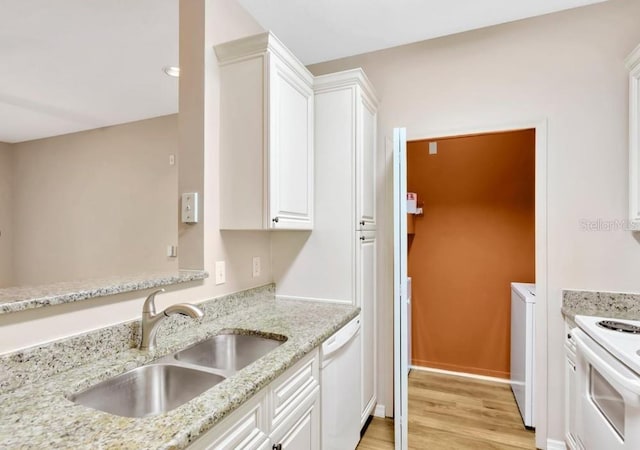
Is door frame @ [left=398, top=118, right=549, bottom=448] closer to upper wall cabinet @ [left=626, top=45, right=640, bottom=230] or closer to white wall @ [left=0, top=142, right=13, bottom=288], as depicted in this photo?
upper wall cabinet @ [left=626, top=45, right=640, bottom=230]

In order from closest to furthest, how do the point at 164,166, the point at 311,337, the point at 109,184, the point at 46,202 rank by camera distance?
1. the point at 311,337
2. the point at 164,166
3. the point at 109,184
4. the point at 46,202

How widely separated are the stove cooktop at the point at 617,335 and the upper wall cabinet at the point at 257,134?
1.52m

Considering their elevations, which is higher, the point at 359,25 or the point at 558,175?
the point at 359,25

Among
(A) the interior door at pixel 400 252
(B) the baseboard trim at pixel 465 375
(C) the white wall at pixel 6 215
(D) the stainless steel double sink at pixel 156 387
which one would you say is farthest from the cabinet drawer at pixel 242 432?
(C) the white wall at pixel 6 215

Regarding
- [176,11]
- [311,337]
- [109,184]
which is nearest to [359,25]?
[176,11]

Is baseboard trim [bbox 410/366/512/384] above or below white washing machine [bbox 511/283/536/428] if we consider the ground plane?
below

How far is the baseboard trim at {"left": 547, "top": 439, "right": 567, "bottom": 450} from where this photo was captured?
1999 millimetres

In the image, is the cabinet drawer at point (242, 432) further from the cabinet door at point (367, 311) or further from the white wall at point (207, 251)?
the cabinet door at point (367, 311)

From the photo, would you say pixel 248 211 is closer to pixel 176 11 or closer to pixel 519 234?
pixel 176 11

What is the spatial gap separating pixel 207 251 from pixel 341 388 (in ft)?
3.31

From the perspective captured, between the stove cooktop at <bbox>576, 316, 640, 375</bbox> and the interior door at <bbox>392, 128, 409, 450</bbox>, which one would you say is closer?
the stove cooktop at <bbox>576, 316, 640, 375</bbox>

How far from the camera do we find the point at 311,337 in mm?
1447

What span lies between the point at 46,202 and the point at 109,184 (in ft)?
4.25

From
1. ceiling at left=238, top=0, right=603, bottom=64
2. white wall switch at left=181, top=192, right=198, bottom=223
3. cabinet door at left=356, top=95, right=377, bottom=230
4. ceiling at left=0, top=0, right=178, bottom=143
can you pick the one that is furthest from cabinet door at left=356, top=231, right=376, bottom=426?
ceiling at left=0, top=0, right=178, bottom=143
